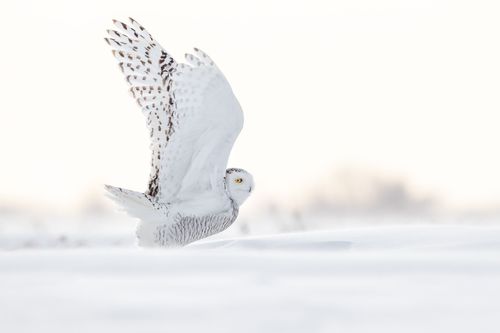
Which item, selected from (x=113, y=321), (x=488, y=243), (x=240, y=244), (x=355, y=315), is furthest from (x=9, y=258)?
(x=488, y=243)

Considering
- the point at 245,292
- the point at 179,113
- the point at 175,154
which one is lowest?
the point at 245,292

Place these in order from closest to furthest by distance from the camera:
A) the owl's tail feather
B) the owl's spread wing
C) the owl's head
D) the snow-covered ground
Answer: the snow-covered ground, the owl's spread wing, the owl's tail feather, the owl's head

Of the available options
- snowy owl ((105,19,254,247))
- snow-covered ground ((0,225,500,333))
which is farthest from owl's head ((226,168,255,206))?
snow-covered ground ((0,225,500,333))

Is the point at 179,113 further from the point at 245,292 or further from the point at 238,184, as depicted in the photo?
the point at 245,292

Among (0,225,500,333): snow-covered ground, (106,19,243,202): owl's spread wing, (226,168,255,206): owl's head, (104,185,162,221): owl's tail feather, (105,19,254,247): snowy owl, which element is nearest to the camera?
(0,225,500,333): snow-covered ground

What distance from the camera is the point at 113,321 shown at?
59.1 inches

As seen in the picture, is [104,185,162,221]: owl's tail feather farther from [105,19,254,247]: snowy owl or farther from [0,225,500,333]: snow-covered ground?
[0,225,500,333]: snow-covered ground

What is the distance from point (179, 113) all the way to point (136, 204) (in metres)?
0.59

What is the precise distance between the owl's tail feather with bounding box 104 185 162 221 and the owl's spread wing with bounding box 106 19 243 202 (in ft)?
0.27

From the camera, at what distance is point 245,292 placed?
1758 millimetres

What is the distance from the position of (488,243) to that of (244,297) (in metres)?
1.99

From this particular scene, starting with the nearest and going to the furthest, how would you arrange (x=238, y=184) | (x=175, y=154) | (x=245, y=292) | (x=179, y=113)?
(x=245, y=292)
(x=179, y=113)
(x=175, y=154)
(x=238, y=184)

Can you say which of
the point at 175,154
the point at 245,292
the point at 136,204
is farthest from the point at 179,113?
the point at 245,292

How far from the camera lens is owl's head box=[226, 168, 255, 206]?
436cm
